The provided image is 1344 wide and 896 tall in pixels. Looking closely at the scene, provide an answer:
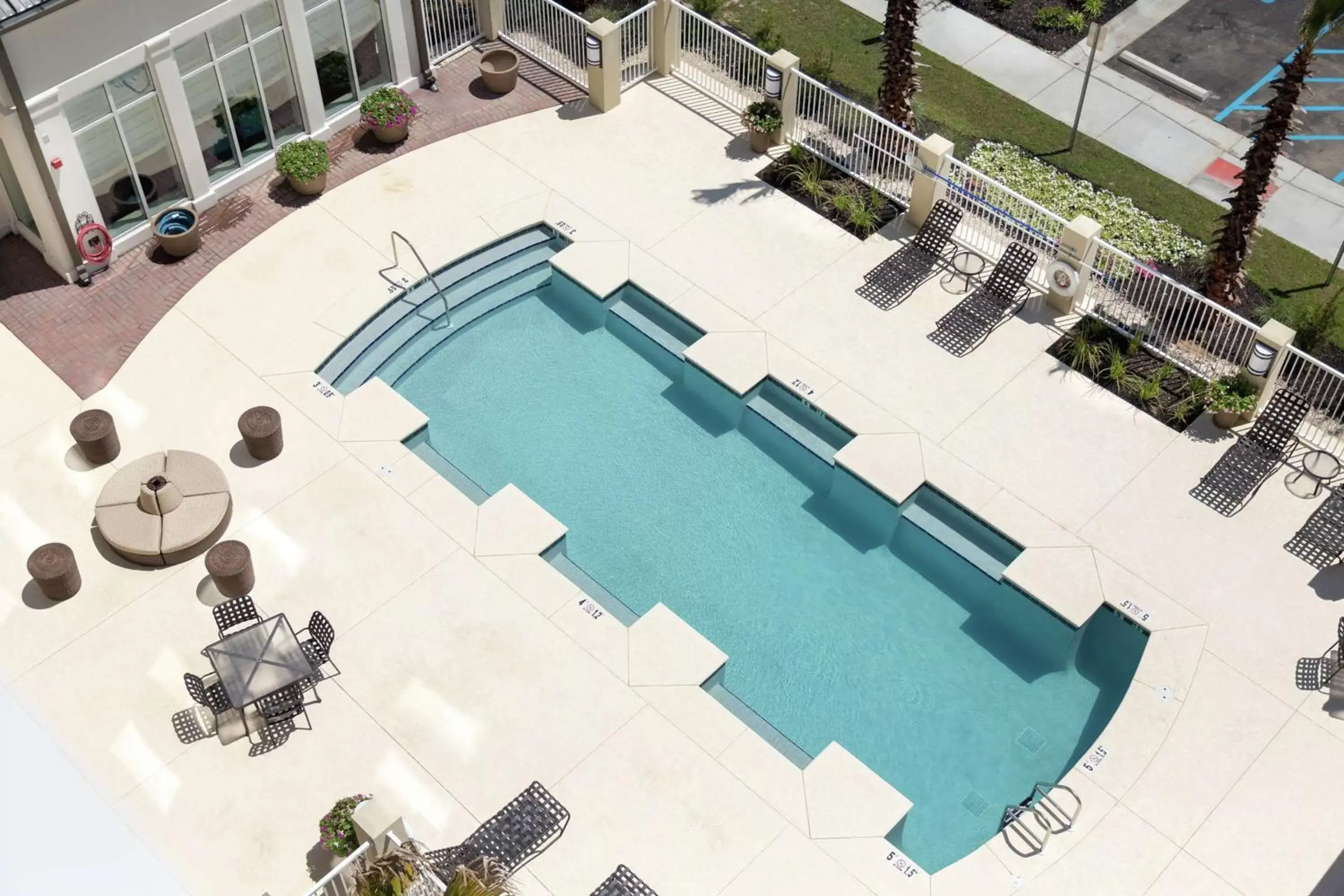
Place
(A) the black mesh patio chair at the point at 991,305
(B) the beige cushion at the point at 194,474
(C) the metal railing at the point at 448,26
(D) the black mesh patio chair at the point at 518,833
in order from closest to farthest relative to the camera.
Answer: (D) the black mesh patio chair at the point at 518,833 → (B) the beige cushion at the point at 194,474 → (A) the black mesh patio chair at the point at 991,305 → (C) the metal railing at the point at 448,26

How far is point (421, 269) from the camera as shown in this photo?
25328mm

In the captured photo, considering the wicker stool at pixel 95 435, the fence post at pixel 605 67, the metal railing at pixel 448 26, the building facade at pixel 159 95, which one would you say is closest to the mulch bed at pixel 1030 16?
the fence post at pixel 605 67

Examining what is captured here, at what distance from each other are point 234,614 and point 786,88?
A: 44.5 ft

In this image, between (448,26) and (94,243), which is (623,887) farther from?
(448,26)

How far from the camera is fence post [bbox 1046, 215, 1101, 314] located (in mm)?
24125

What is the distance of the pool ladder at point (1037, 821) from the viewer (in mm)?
18797

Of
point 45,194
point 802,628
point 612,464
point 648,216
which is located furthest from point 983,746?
point 45,194

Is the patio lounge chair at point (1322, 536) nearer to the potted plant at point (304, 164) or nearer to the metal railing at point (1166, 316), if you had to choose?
the metal railing at point (1166, 316)

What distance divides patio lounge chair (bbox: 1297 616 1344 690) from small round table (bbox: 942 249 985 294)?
833cm

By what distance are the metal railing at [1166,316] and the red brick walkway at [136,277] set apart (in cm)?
1095

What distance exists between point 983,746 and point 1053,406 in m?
6.28

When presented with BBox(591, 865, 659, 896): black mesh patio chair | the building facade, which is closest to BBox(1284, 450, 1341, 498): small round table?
BBox(591, 865, 659, 896): black mesh patio chair

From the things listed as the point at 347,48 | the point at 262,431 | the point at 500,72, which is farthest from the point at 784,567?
the point at 347,48

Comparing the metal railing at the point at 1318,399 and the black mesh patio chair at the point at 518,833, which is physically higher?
the metal railing at the point at 1318,399
